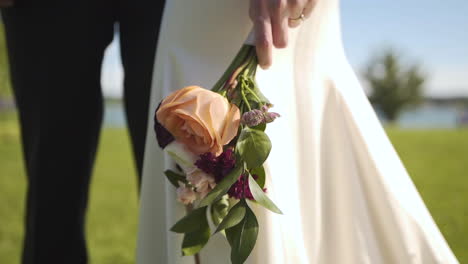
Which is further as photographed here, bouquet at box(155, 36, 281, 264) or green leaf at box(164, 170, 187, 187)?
green leaf at box(164, 170, 187, 187)

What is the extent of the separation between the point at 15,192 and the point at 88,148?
295cm

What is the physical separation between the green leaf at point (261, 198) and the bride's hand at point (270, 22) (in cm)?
21

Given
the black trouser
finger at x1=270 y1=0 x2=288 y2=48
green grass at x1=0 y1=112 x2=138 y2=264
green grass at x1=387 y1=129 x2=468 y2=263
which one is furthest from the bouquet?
green grass at x1=0 y1=112 x2=138 y2=264

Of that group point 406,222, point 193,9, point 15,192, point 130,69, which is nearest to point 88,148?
point 130,69

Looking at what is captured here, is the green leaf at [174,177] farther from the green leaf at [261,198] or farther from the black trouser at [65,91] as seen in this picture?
the black trouser at [65,91]

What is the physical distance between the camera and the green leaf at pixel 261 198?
1.98 feet

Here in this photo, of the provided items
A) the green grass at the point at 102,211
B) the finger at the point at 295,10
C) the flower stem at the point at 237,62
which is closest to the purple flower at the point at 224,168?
the flower stem at the point at 237,62

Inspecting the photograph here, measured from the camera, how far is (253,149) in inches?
23.7

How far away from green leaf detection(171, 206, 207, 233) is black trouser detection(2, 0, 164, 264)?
49 centimetres

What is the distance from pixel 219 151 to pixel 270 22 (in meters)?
0.24

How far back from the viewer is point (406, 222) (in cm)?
81

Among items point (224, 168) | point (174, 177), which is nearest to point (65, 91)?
point (174, 177)

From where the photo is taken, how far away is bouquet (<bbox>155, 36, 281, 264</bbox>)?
1.93 feet

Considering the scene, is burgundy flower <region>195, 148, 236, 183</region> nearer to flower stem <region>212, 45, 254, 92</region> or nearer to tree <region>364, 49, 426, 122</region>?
flower stem <region>212, 45, 254, 92</region>
